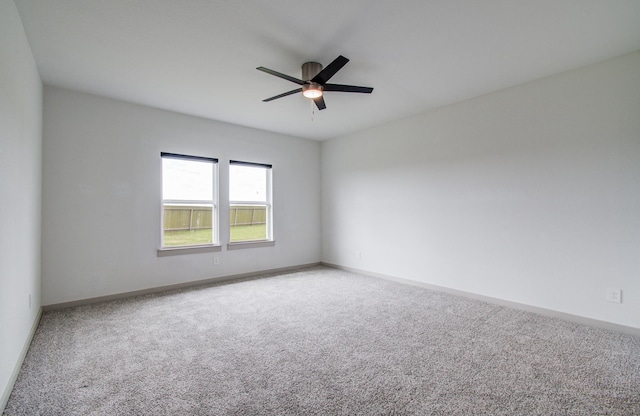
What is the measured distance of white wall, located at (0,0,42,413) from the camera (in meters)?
1.81

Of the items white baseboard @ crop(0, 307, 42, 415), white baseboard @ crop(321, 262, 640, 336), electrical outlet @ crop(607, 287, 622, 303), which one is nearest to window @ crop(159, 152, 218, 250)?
white baseboard @ crop(0, 307, 42, 415)

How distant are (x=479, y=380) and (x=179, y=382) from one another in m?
2.00

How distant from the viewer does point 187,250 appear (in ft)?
14.2

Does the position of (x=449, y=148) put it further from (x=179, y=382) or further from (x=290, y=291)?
(x=179, y=382)

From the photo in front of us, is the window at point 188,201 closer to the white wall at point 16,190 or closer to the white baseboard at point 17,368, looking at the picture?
the white wall at point 16,190

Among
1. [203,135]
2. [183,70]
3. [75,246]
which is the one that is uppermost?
[183,70]

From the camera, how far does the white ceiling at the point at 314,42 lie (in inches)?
83.3

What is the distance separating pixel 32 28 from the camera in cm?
232

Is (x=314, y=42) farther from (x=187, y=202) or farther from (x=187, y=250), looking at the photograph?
(x=187, y=250)

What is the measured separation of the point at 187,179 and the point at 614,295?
5.24 m

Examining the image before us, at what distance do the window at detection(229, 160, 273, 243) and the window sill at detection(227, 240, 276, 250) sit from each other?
0.24 feet

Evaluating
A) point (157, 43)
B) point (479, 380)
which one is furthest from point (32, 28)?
point (479, 380)

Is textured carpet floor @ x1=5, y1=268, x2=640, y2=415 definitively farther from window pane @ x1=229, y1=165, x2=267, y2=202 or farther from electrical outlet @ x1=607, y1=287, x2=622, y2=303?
window pane @ x1=229, y1=165, x2=267, y2=202

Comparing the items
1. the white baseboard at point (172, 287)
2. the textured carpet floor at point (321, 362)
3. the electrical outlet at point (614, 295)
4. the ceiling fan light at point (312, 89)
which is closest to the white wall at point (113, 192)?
the white baseboard at point (172, 287)
